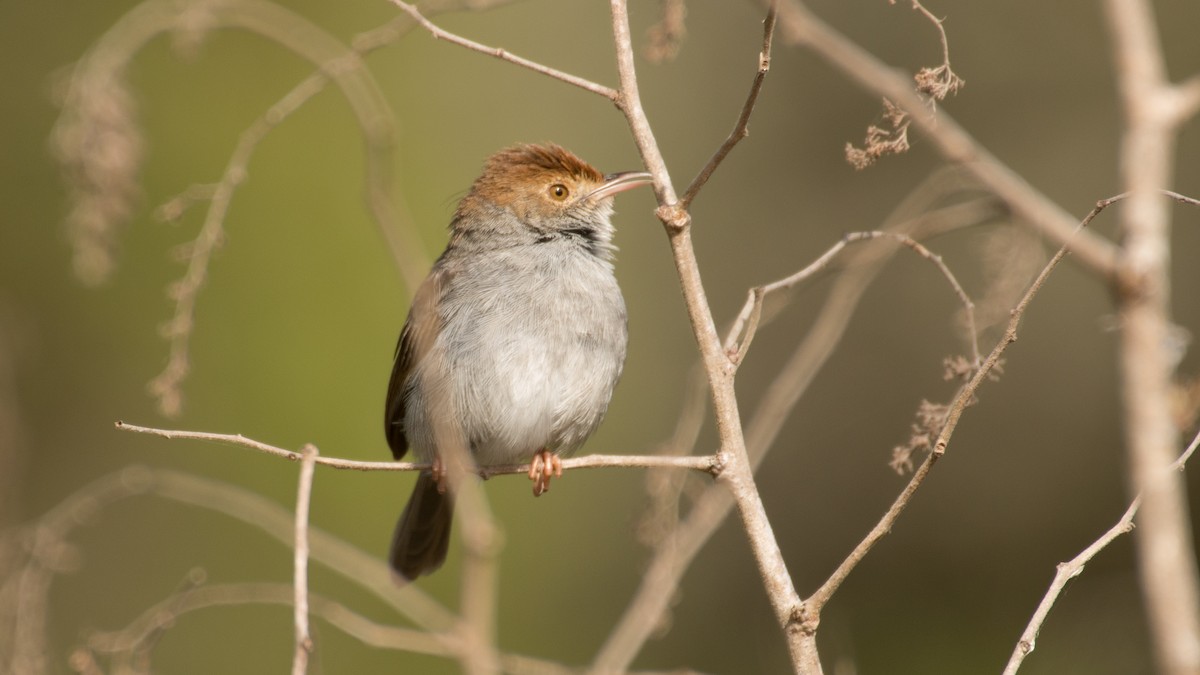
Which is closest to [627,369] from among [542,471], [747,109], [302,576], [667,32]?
[542,471]

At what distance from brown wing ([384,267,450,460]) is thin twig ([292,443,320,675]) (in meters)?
2.25

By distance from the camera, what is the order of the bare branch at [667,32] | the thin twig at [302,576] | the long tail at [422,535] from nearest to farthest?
the thin twig at [302,576], the bare branch at [667,32], the long tail at [422,535]

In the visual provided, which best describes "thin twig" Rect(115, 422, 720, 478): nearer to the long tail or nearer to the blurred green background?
the long tail

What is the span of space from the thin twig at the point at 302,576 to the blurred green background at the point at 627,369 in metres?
5.69

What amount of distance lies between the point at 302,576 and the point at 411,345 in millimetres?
3013

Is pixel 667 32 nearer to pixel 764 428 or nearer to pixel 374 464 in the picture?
pixel 764 428

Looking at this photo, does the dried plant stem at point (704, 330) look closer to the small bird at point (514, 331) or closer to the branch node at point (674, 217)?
the branch node at point (674, 217)

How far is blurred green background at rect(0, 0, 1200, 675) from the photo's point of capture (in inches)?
352

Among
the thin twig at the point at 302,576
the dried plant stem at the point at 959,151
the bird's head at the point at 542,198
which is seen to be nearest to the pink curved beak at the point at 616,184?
the bird's head at the point at 542,198

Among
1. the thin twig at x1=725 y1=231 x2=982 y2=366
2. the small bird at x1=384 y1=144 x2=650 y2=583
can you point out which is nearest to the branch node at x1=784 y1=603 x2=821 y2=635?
the thin twig at x1=725 y1=231 x2=982 y2=366

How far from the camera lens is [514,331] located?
4602 millimetres

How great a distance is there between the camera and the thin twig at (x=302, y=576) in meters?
1.92

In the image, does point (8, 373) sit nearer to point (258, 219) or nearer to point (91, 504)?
point (91, 504)

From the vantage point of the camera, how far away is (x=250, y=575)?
29.7 ft
